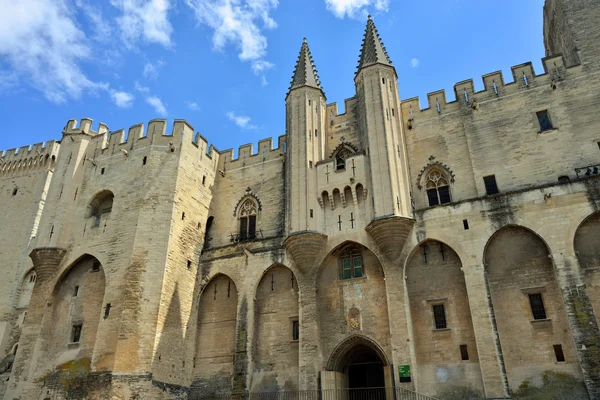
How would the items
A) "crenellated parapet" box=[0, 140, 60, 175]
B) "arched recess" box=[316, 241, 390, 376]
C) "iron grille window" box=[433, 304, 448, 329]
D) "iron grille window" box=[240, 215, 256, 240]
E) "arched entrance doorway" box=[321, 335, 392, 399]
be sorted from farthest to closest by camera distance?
"crenellated parapet" box=[0, 140, 60, 175] < "iron grille window" box=[240, 215, 256, 240] < "arched recess" box=[316, 241, 390, 376] < "arched entrance doorway" box=[321, 335, 392, 399] < "iron grille window" box=[433, 304, 448, 329]

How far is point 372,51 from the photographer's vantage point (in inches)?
866

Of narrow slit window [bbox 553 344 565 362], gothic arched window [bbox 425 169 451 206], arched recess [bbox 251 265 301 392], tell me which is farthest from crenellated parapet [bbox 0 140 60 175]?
narrow slit window [bbox 553 344 565 362]

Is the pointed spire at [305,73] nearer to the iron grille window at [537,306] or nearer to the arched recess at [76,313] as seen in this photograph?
the arched recess at [76,313]

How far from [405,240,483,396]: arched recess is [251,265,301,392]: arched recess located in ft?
14.8

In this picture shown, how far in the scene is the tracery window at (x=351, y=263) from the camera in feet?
61.3

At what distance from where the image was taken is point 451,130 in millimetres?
20188

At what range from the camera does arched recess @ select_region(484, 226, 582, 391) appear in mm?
14883

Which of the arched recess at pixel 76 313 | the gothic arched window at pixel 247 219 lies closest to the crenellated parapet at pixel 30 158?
the arched recess at pixel 76 313

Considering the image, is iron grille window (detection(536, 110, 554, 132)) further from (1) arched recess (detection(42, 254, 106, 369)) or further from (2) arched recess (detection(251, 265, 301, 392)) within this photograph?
(1) arched recess (detection(42, 254, 106, 369))

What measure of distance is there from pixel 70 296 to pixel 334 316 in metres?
11.5

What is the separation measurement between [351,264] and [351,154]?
4.61 metres

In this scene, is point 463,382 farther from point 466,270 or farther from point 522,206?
point 522,206

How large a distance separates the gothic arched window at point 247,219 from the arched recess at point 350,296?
462cm

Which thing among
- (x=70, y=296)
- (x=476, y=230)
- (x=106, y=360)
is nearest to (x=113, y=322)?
(x=106, y=360)
